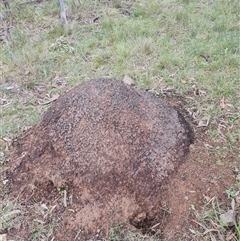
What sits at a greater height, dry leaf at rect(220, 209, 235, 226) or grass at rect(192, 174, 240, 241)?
dry leaf at rect(220, 209, 235, 226)

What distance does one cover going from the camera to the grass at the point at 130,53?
2.78 metres

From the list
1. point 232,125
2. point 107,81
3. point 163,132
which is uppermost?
point 107,81

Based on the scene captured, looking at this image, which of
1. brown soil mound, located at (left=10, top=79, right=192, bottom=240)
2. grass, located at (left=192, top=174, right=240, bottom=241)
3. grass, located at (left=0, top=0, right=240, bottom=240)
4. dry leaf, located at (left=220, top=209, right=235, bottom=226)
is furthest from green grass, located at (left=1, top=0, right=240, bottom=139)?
dry leaf, located at (left=220, top=209, right=235, bottom=226)

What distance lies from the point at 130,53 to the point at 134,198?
1761mm

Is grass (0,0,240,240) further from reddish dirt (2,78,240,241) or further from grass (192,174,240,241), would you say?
grass (192,174,240,241)

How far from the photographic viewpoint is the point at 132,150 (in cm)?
210

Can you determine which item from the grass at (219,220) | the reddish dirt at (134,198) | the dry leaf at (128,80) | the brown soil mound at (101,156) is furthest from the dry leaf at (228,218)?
the dry leaf at (128,80)

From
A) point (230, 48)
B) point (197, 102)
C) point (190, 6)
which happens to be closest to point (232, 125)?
point (197, 102)

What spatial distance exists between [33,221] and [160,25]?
2687mm

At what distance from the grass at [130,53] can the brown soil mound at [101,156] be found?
0.37m

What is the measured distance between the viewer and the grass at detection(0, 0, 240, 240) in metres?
2.78

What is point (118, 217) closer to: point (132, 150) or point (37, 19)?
point (132, 150)

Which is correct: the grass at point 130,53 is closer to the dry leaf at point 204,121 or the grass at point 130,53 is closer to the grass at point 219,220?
the dry leaf at point 204,121

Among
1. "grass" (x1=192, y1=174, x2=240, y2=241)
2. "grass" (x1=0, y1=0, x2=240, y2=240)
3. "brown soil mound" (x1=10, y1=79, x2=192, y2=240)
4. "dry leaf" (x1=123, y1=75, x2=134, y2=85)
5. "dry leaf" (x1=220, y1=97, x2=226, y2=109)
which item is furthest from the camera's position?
"dry leaf" (x1=123, y1=75, x2=134, y2=85)
